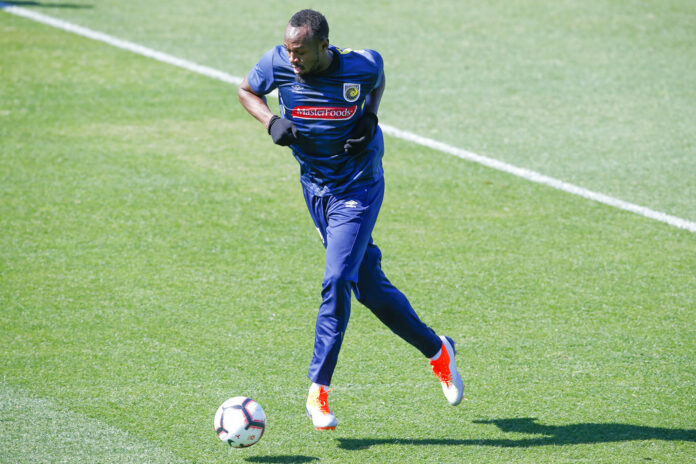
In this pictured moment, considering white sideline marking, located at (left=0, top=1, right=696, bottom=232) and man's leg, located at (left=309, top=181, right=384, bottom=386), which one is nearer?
man's leg, located at (left=309, top=181, right=384, bottom=386)

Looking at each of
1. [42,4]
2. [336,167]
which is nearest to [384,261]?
[336,167]

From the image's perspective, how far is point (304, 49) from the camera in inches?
212

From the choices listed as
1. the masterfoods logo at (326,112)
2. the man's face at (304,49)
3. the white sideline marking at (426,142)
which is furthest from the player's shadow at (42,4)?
the man's face at (304,49)

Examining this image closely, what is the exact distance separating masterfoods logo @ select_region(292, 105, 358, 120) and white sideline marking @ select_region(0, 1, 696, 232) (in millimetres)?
4534

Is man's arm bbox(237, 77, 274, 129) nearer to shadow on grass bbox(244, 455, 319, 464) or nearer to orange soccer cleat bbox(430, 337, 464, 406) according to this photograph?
orange soccer cleat bbox(430, 337, 464, 406)

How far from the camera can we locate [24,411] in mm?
5633

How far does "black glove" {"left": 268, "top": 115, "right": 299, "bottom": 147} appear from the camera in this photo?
5.52 m

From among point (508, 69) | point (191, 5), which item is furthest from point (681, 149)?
point (191, 5)

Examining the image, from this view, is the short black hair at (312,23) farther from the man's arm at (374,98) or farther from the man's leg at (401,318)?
the man's leg at (401,318)

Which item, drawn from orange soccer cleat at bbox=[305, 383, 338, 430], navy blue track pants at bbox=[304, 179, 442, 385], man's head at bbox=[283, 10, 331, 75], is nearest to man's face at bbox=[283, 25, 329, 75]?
man's head at bbox=[283, 10, 331, 75]

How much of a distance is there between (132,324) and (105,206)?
2565 mm

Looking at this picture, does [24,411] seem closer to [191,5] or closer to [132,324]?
[132,324]

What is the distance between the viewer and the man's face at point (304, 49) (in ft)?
17.5

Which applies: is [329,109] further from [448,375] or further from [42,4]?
[42,4]
